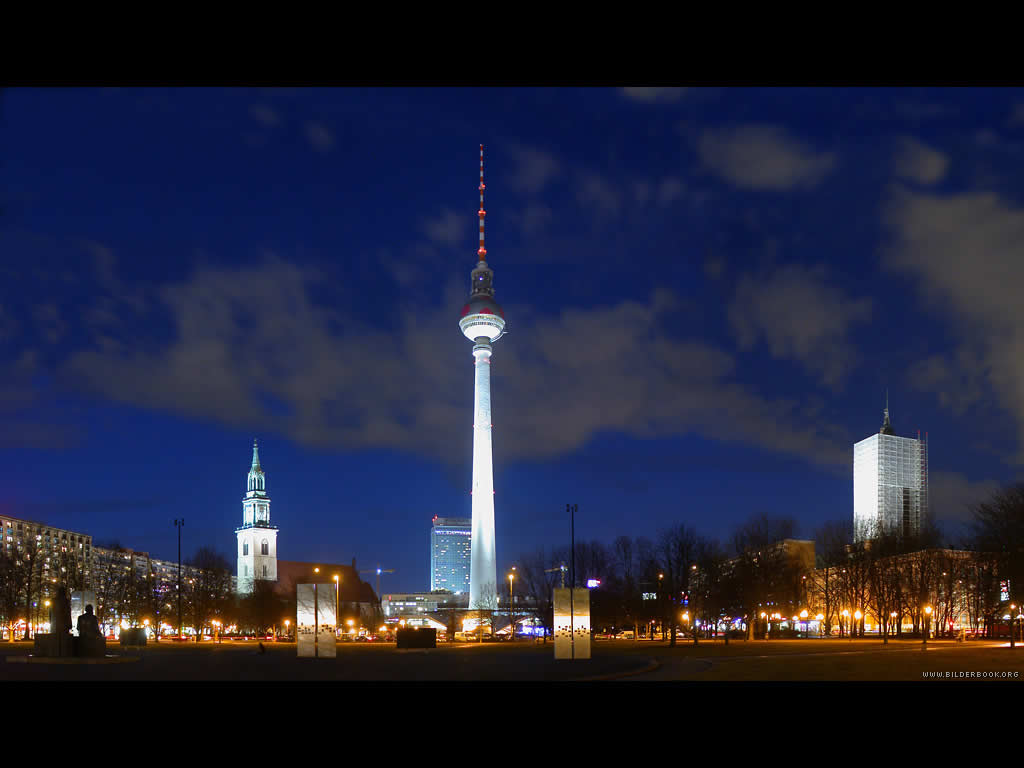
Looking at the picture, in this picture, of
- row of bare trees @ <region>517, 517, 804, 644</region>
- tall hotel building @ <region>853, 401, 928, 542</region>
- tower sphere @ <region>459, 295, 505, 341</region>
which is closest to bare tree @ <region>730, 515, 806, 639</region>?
row of bare trees @ <region>517, 517, 804, 644</region>

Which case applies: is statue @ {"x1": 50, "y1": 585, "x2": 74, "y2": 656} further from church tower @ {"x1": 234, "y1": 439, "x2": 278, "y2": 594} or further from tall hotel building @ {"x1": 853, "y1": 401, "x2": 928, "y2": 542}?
tall hotel building @ {"x1": 853, "y1": 401, "x2": 928, "y2": 542}

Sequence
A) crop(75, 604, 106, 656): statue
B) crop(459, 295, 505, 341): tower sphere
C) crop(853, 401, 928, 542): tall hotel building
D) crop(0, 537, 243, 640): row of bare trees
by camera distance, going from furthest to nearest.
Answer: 1. crop(853, 401, 928, 542): tall hotel building
2. crop(459, 295, 505, 341): tower sphere
3. crop(0, 537, 243, 640): row of bare trees
4. crop(75, 604, 106, 656): statue

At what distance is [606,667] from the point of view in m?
27.7

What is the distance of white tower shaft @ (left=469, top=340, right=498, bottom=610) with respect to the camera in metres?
136

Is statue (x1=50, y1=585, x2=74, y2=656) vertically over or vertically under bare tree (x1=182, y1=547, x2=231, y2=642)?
over

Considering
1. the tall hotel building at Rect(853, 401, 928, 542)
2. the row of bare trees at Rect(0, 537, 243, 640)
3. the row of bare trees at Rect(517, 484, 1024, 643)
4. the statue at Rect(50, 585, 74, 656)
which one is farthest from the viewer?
the tall hotel building at Rect(853, 401, 928, 542)

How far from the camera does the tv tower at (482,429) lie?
138 metres

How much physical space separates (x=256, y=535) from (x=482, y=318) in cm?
5261

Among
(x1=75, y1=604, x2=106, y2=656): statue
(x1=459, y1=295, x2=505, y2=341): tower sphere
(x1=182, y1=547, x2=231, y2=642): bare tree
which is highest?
(x1=459, y1=295, x2=505, y2=341): tower sphere
